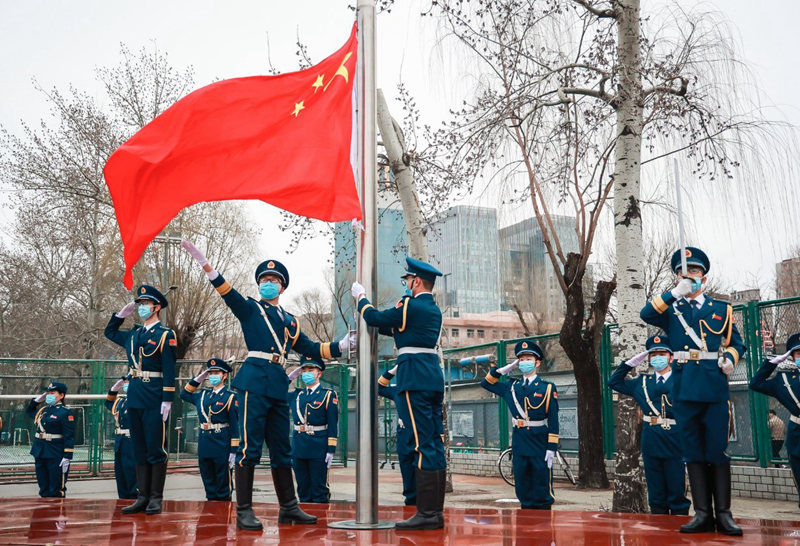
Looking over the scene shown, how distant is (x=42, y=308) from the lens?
29359mm

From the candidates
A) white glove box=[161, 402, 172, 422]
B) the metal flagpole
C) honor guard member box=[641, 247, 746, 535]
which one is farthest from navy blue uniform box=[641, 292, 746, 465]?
white glove box=[161, 402, 172, 422]

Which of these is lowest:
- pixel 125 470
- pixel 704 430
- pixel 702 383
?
pixel 125 470

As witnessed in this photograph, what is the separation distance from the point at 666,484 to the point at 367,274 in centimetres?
512

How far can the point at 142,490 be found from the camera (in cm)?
744

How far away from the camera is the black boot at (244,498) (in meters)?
6.15

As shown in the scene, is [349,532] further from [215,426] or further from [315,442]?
[215,426]

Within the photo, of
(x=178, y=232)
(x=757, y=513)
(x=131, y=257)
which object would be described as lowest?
(x=757, y=513)

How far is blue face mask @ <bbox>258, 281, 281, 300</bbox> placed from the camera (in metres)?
6.62

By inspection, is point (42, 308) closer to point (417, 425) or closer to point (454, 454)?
point (454, 454)

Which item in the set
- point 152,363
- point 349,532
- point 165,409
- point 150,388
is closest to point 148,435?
point 165,409

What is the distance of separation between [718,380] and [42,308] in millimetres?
28147

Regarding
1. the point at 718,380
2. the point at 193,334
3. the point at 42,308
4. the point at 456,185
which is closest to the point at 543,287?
the point at 193,334

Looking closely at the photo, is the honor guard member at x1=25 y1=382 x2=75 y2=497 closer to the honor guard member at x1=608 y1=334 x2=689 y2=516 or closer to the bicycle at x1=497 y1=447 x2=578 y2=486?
the bicycle at x1=497 y1=447 x2=578 y2=486

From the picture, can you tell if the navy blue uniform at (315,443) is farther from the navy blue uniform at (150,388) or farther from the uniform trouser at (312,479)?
the navy blue uniform at (150,388)
